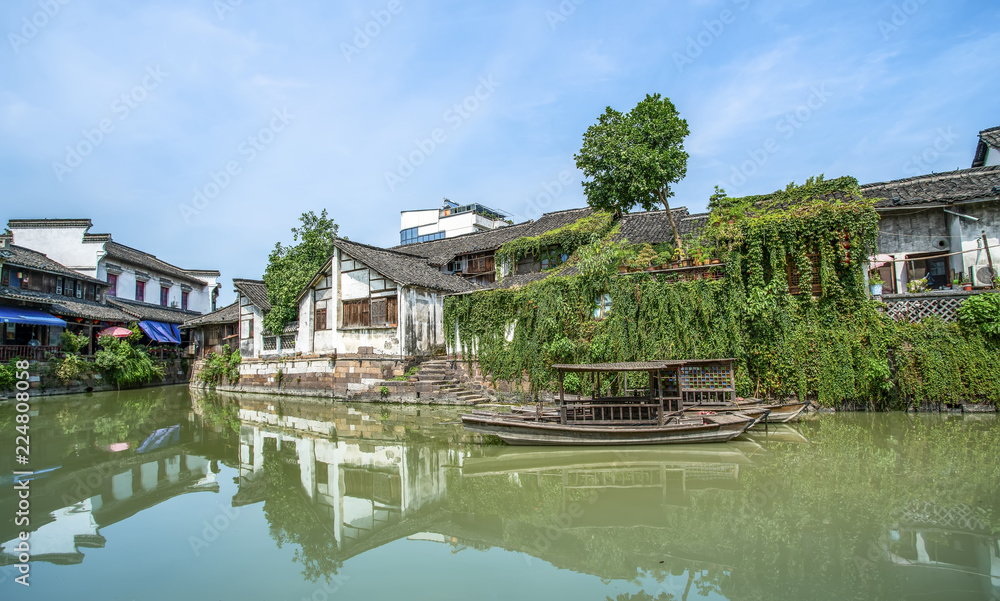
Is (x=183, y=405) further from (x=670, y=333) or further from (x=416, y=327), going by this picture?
(x=670, y=333)

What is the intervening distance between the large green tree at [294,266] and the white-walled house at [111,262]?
11.3 m

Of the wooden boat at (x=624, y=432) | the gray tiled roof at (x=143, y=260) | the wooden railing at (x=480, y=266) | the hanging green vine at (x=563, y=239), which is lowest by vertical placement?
the wooden boat at (x=624, y=432)

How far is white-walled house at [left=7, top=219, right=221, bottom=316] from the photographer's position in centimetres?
2825

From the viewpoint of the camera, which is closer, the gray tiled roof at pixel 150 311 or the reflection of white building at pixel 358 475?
the reflection of white building at pixel 358 475

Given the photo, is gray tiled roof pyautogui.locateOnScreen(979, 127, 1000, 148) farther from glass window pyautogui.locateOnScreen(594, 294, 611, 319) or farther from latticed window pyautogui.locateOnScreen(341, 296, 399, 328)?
latticed window pyautogui.locateOnScreen(341, 296, 399, 328)

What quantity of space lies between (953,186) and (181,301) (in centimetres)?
4162

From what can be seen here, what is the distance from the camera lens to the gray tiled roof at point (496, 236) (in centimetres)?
2453

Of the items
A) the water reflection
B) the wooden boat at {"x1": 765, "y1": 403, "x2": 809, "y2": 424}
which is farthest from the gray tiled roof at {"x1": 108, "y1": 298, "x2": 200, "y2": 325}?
the wooden boat at {"x1": 765, "y1": 403, "x2": 809, "y2": 424}

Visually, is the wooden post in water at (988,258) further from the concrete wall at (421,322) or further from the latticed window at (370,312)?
the latticed window at (370,312)

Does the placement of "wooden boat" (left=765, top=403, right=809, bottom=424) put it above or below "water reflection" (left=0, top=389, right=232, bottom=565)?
above

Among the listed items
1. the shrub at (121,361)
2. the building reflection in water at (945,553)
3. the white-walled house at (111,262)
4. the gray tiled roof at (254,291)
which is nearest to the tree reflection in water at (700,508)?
the building reflection in water at (945,553)

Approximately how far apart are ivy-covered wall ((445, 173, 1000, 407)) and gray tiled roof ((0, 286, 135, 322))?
834 inches

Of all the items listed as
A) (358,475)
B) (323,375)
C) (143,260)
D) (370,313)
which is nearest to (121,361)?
(323,375)

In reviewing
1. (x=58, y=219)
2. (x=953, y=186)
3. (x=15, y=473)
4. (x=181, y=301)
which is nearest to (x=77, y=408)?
(x=15, y=473)
